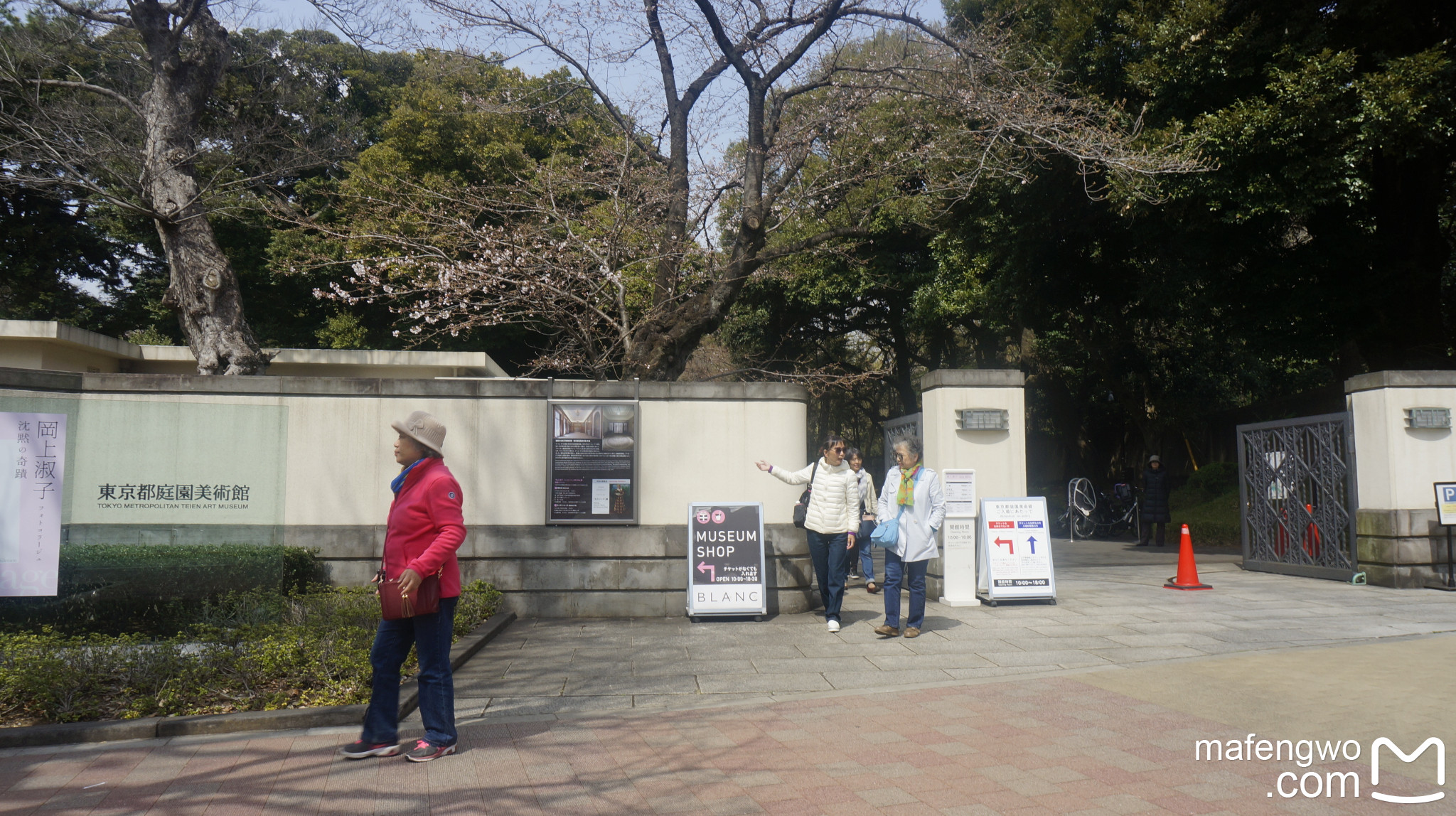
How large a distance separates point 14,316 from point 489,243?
854 inches

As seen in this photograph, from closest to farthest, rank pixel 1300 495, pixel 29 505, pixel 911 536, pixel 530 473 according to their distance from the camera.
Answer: pixel 29 505
pixel 911 536
pixel 530 473
pixel 1300 495

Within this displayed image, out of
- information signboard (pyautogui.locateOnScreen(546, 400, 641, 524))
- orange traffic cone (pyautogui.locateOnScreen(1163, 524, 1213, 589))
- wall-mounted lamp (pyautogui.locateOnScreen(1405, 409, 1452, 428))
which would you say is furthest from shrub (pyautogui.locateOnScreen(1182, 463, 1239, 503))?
information signboard (pyautogui.locateOnScreen(546, 400, 641, 524))

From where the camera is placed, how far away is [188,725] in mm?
5141

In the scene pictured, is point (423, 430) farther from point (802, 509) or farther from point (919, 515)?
point (802, 509)

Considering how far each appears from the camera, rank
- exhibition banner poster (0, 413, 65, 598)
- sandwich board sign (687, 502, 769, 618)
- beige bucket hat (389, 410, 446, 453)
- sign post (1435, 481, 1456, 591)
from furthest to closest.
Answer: sign post (1435, 481, 1456, 591), sandwich board sign (687, 502, 769, 618), exhibition banner poster (0, 413, 65, 598), beige bucket hat (389, 410, 446, 453)

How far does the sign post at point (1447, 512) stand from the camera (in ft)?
35.2

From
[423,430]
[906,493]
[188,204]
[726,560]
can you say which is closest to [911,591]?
[906,493]

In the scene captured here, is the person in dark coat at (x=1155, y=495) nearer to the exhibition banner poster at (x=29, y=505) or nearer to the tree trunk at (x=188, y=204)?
the tree trunk at (x=188, y=204)

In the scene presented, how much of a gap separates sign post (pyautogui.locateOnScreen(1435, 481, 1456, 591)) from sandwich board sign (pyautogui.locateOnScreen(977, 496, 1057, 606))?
15.5ft

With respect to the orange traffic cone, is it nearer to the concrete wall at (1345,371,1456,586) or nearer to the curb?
the concrete wall at (1345,371,1456,586)

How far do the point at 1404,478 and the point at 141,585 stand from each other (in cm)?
1298

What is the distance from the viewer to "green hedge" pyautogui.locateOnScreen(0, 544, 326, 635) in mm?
6027

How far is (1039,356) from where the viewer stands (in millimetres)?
27953

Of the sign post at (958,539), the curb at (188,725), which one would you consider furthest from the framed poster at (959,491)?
the curb at (188,725)
